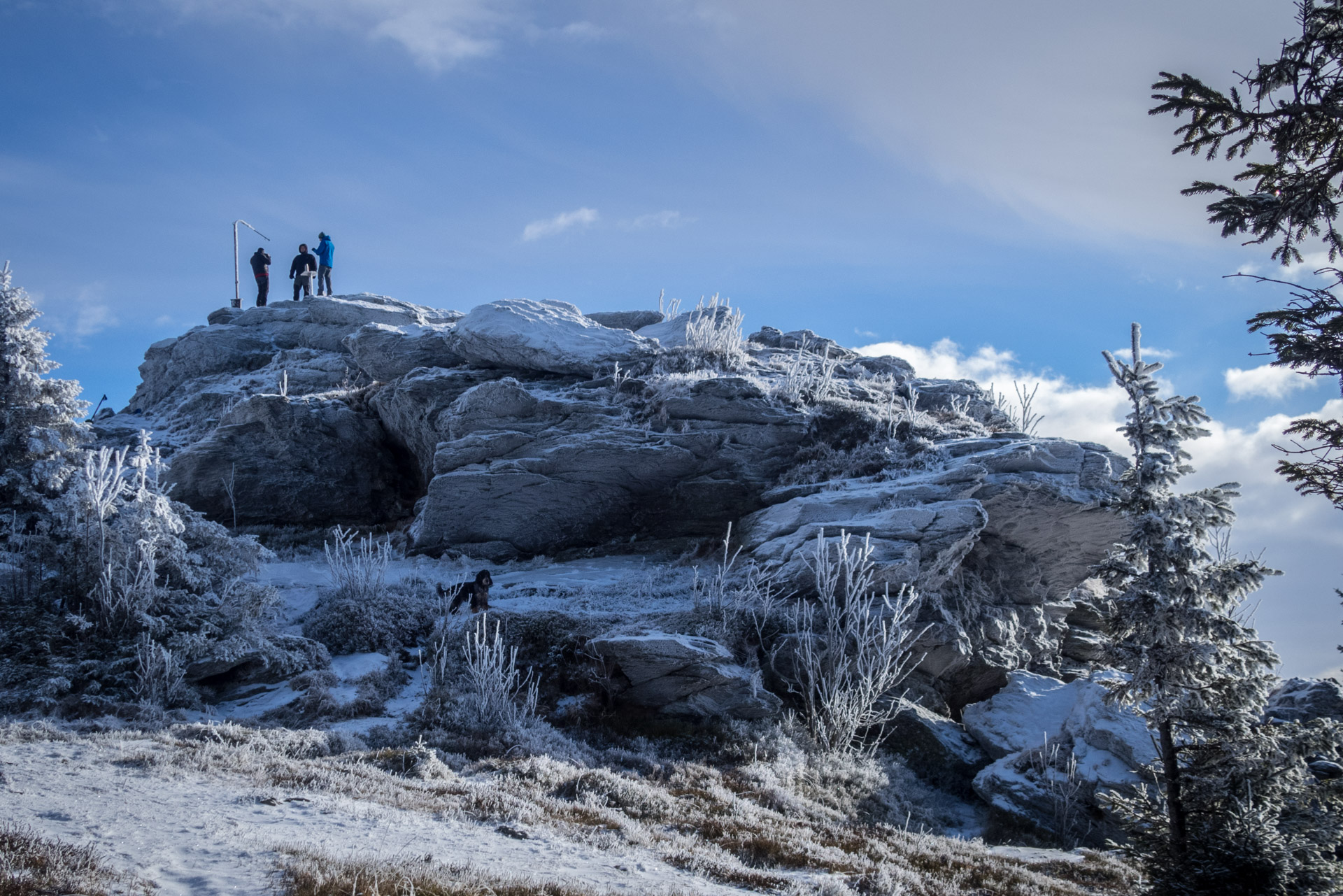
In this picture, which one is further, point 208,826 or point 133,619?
point 133,619

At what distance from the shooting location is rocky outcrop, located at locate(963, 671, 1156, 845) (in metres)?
12.2

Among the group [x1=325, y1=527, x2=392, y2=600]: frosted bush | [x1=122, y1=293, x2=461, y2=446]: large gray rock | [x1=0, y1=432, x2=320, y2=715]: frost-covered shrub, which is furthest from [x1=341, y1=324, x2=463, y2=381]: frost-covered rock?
[x1=0, y1=432, x2=320, y2=715]: frost-covered shrub

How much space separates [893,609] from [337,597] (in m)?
9.96

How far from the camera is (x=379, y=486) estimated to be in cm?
2275

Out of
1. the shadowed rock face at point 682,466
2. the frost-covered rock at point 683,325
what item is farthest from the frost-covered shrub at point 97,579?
the frost-covered rock at point 683,325

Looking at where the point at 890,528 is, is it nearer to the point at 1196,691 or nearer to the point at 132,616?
the point at 1196,691

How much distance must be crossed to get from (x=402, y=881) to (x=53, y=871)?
6.99 feet

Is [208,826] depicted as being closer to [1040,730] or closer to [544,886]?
[544,886]

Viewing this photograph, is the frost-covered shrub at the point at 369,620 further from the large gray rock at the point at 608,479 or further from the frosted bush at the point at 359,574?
the large gray rock at the point at 608,479

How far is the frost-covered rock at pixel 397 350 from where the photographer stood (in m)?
24.3

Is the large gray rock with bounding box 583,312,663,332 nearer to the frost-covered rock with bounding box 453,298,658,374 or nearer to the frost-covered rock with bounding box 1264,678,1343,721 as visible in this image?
the frost-covered rock with bounding box 453,298,658,374

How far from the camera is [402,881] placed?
5812 millimetres

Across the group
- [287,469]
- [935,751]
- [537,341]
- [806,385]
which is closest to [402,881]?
[935,751]

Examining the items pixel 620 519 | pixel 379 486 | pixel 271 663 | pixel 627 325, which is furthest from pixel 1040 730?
pixel 627 325
